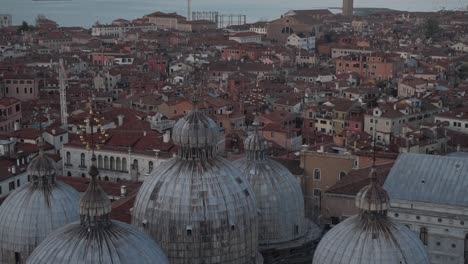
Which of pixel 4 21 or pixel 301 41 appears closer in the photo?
pixel 301 41

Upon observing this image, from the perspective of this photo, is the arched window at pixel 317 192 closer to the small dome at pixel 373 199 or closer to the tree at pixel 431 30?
the small dome at pixel 373 199

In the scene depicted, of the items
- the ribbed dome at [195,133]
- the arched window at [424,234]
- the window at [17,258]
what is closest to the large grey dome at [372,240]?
the ribbed dome at [195,133]

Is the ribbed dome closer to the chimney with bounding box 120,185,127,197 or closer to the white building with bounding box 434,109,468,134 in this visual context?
the chimney with bounding box 120,185,127,197

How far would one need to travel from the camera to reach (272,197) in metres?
17.2

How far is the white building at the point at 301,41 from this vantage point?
7944cm

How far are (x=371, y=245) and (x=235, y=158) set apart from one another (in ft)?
35.8

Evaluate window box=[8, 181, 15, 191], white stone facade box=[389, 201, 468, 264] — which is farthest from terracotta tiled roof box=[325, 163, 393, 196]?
window box=[8, 181, 15, 191]

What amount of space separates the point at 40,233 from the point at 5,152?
44.2 feet

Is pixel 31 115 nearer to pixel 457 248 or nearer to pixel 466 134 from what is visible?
pixel 466 134

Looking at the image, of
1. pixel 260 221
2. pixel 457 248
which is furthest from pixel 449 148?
pixel 260 221

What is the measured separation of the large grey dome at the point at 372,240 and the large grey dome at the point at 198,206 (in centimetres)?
164

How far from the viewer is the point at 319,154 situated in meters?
23.1

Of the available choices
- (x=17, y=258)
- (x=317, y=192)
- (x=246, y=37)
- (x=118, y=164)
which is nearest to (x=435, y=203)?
(x=317, y=192)

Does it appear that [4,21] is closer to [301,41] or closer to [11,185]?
[301,41]
